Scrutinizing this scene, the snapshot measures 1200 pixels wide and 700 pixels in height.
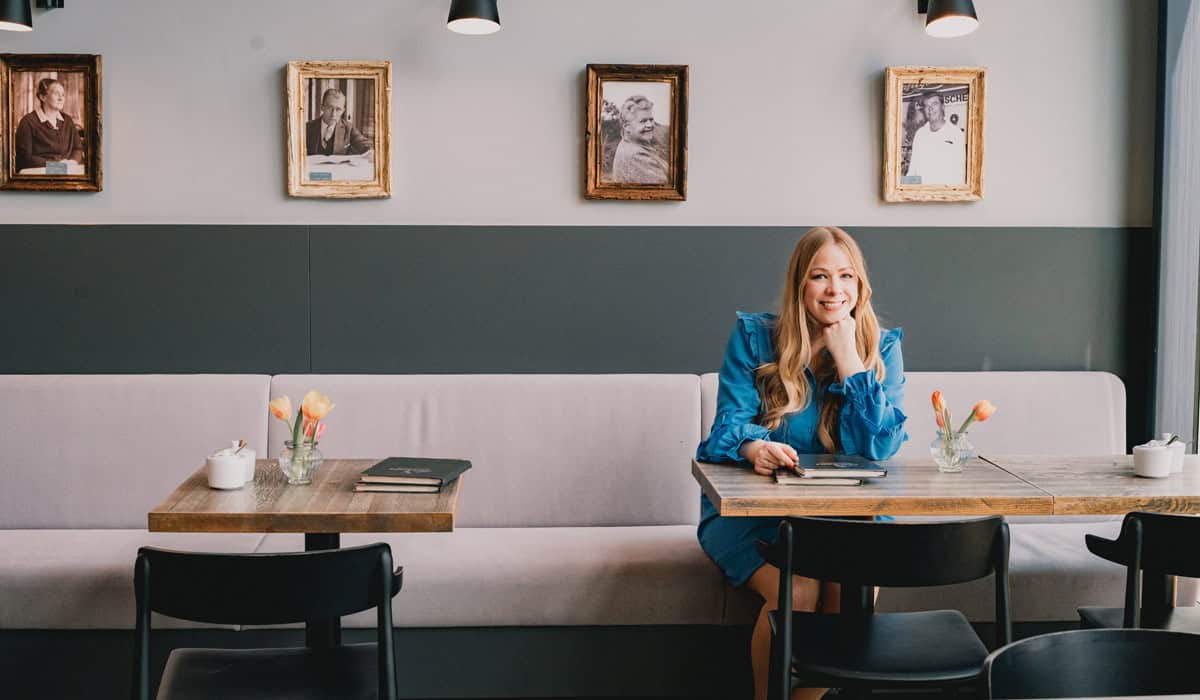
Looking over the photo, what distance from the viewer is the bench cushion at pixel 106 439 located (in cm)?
317

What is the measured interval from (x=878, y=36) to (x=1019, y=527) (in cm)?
174

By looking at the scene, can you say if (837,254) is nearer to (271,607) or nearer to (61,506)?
(271,607)

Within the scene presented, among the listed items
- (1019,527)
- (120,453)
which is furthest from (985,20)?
(120,453)

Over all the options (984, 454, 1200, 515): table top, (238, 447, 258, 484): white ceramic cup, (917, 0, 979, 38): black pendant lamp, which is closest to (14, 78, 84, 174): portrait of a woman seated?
(238, 447, 258, 484): white ceramic cup

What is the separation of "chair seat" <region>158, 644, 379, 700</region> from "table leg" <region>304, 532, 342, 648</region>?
19 cm

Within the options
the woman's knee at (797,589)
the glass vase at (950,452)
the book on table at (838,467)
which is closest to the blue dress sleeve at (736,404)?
the book on table at (838,467)

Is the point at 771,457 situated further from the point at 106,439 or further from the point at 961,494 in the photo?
the point at 106,439

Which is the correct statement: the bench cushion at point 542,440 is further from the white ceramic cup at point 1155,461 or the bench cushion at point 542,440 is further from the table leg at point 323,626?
the white ceramic cup at point 1155,461

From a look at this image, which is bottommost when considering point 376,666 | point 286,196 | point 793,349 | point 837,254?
point 376,666

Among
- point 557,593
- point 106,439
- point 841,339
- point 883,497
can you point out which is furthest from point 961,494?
point 106,439

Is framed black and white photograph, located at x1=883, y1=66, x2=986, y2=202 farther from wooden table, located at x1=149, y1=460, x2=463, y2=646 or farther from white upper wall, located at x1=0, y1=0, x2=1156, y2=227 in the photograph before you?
wooden table, located at x1=149, y1=460, x2=463, y2=646

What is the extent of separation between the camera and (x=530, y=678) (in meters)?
2.75

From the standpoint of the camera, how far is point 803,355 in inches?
103

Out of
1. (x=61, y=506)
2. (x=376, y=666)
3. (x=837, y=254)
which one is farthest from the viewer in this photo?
(x=61, y=506)
